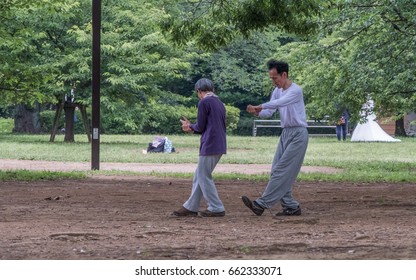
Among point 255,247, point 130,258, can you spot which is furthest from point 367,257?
point 130,258

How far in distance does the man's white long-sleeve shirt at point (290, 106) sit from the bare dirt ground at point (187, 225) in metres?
1.22

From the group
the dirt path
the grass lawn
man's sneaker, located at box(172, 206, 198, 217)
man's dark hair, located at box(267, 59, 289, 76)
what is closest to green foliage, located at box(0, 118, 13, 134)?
the grass lawn

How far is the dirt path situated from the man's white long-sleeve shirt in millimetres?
12495

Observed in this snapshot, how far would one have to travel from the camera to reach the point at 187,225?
13.8 meters

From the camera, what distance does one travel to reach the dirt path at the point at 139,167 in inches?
1096

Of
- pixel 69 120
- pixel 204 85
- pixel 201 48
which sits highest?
pixel 201 48

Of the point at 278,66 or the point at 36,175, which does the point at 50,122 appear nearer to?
the point at 36,175

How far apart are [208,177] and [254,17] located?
7513 millimetres

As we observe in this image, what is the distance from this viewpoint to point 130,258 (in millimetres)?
10273

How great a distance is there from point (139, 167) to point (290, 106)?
14551 mm

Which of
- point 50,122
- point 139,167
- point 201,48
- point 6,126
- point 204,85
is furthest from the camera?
point 6,126

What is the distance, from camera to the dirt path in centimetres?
2784

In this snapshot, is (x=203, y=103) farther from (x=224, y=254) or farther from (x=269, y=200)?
(x=224, y=254)

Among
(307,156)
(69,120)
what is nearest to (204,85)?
(307,156)
